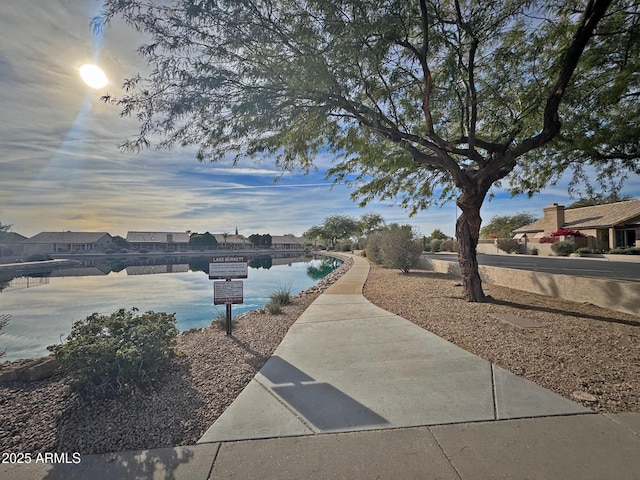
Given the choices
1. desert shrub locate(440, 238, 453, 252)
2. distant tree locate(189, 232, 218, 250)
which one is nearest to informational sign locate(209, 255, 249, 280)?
desert shrub locate(440, 238, 453, 252)

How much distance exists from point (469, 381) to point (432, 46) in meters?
7.09

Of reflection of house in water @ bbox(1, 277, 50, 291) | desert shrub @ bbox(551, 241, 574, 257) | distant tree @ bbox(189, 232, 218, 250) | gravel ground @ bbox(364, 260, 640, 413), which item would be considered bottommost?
reflection of house in water @ bbox(1, 277, 50, 291)

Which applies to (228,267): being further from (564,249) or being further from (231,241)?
(231,241)

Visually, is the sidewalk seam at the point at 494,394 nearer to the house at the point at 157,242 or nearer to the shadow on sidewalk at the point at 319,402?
the shadow on sidewalk at the point at 319,402

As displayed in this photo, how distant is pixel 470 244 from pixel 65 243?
8591 cm

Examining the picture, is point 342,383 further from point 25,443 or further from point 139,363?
point 25,443

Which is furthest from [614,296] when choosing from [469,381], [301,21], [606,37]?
[301,21]

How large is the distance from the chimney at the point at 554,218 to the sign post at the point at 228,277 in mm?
39864

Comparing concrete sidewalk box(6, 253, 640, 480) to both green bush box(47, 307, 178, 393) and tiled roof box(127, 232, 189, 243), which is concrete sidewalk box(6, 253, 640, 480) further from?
tiled roof box(127, 232, 189, 243)

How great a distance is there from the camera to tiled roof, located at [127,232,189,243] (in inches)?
3148

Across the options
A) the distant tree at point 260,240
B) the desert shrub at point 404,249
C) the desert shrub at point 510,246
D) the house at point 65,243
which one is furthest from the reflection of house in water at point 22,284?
the distant tree at point 260,240

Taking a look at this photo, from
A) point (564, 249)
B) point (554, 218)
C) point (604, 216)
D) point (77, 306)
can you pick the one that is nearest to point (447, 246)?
point (554, 218)

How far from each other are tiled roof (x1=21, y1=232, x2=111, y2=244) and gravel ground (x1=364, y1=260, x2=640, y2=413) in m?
83.4

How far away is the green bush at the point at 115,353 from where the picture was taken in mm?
3768
